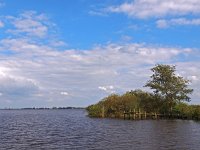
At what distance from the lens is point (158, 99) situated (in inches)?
4685

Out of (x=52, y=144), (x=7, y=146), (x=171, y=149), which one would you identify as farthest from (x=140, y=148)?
(x=7, y=146)

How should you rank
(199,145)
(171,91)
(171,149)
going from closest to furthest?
(171,149), (199,145), (171,91)

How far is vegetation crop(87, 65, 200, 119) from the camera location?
377ft

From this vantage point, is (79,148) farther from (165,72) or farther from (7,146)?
(165,72)

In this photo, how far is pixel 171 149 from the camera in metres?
43.2

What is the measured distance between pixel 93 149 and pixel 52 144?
7.63 meters

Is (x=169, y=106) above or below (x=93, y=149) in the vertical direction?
above

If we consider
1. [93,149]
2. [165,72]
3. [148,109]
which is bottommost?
[93,149]

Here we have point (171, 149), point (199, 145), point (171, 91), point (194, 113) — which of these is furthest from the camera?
point (171, 91)

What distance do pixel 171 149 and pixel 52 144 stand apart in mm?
15894

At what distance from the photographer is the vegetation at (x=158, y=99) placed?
115000mm

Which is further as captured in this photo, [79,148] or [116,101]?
[116,101]

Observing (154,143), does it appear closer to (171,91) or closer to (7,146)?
(7,146)

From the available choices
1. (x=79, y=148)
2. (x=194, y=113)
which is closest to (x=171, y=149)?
(x=79, y=148)
